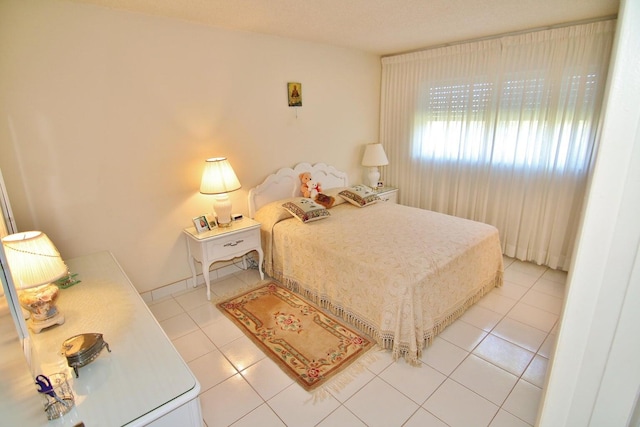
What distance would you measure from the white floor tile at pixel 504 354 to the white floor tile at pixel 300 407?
116 cm

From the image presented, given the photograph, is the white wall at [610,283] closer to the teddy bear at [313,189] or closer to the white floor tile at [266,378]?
the white floor tile at [266,378]

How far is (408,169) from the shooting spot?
4.56 m

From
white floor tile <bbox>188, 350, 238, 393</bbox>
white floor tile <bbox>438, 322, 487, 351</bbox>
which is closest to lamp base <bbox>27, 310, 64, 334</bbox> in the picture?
white floor tile <bbox>188, 350, 238, 393</bbox>

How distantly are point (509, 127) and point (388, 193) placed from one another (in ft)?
5.37

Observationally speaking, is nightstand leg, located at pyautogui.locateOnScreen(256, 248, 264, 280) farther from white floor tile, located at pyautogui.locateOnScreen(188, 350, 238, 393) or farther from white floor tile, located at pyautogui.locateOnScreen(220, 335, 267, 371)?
white floor tile, located at pyautogui.locateOnScreen(188, 350, 238, 393)

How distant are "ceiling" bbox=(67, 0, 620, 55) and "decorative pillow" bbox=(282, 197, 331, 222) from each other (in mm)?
1692

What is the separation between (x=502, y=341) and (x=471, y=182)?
6.87 ft

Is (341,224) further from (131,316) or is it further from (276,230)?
(131,316)

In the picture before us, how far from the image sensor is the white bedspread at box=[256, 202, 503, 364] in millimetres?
2238

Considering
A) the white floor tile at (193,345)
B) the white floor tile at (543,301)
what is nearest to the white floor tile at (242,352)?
the white floor tile at (193,345)

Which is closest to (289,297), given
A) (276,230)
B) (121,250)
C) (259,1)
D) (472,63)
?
(276,230)

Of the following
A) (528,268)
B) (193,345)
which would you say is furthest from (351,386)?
(528,268)

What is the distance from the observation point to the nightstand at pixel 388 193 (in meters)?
4.45

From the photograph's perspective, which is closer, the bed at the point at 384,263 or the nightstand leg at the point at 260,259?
the bed at the point at 384,263
